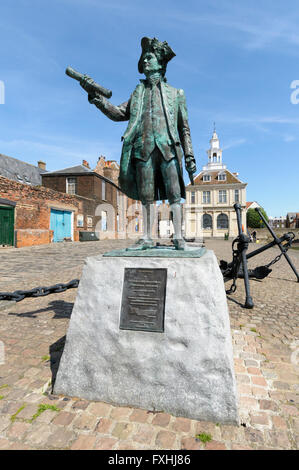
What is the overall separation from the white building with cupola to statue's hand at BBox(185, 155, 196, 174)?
1438 inches

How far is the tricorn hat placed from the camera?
2.68 m

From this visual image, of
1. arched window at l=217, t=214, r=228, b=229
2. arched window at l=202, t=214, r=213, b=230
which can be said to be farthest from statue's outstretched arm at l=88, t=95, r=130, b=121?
arched window at l=217, t=214, r=228, b=229

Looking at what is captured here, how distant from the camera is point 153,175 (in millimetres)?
2686

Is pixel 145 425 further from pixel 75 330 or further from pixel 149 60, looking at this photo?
pixel 149 60

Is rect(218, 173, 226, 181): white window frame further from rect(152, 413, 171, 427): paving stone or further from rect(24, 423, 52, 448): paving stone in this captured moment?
rect(24, 423, 52, 448): paving stone

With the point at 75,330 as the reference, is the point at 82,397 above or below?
below

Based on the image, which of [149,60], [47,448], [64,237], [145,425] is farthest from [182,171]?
[64,237]

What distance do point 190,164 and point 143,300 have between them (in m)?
1.52

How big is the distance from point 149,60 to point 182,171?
4.07 ft

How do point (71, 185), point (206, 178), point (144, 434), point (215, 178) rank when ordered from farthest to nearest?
point (206, 178)
point (215, 178)
point (71, 185)
point (144, 434)

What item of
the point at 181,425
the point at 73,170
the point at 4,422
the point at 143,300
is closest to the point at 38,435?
the point at 4,422

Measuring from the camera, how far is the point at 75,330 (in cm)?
225

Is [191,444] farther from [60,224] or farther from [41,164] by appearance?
[41,164]
